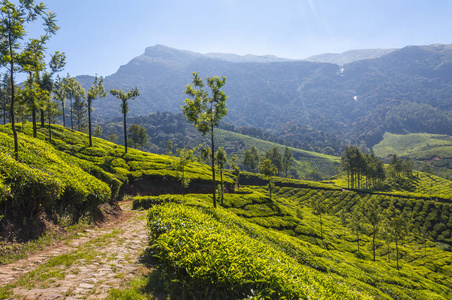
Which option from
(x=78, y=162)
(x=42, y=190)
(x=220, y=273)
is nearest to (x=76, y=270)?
(x=42, y=190)

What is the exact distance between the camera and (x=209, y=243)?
7934 mm

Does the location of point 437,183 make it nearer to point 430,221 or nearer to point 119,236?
point 430,221

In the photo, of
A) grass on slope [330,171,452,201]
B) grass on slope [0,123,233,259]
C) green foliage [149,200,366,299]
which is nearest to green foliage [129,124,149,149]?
grass on slope [0,123,233,259]

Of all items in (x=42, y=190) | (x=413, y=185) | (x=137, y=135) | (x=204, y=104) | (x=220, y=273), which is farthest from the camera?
(x=413, y=185)

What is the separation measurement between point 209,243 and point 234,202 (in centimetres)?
4113

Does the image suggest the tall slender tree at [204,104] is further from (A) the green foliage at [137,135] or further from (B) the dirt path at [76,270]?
(A) the green foliage at [137,135]

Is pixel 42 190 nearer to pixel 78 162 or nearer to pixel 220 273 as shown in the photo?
pixel 220 273

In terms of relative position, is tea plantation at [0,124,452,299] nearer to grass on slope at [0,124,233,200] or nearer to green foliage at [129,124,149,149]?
grass on slope at [0,124,233,200]

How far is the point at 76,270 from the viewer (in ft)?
26.9

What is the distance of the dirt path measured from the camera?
6.62 m

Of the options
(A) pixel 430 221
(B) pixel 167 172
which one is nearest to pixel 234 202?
(B) pixel 167 172

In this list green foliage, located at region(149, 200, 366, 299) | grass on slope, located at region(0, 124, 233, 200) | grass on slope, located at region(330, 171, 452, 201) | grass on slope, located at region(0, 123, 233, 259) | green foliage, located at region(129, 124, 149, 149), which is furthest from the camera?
grass on slope, located at region(330, 171, 452, 201)

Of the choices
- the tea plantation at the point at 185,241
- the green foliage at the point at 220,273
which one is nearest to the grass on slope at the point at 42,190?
the tea plantation at the point at 185,241

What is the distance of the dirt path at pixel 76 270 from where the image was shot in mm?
6621
